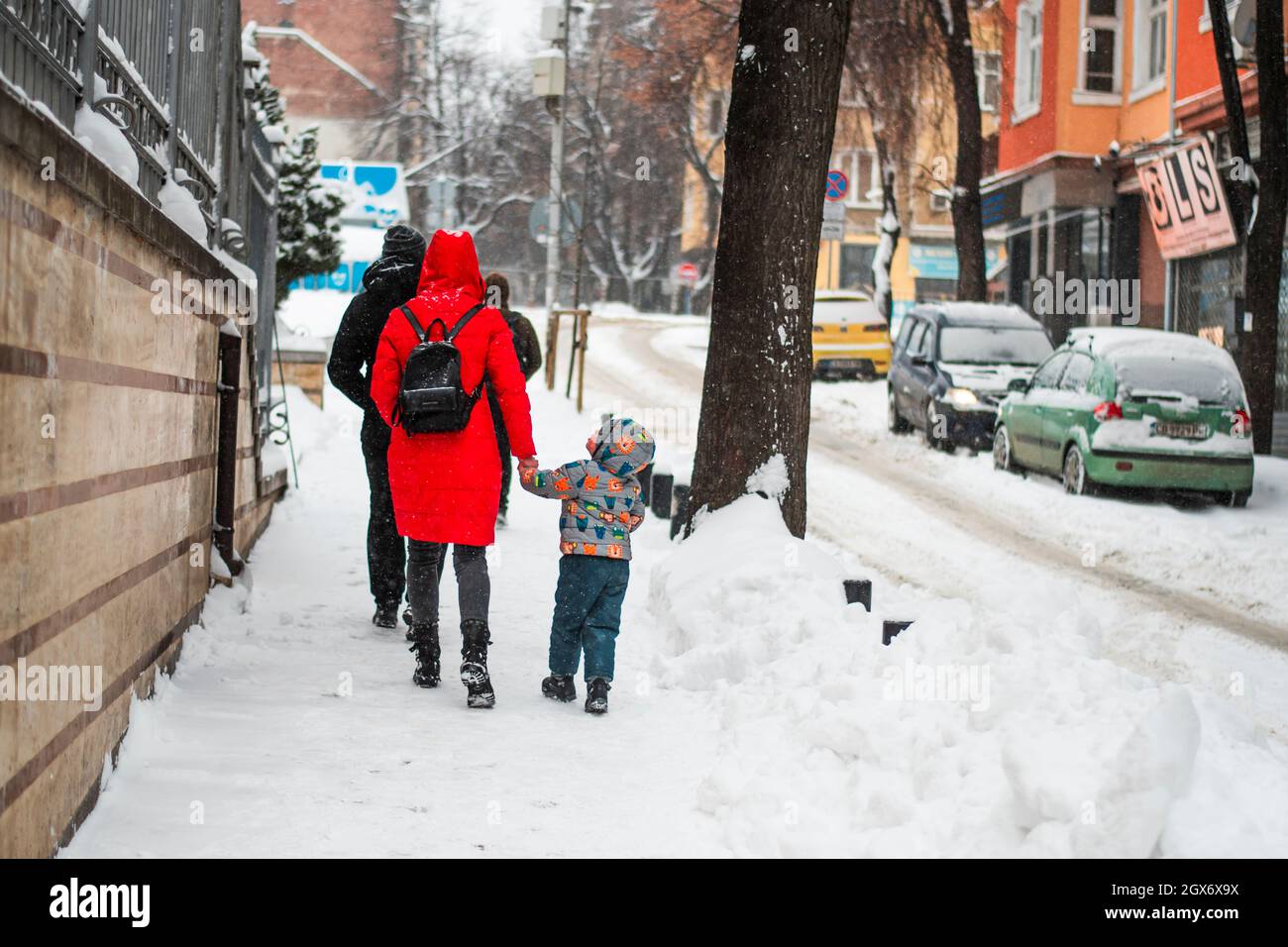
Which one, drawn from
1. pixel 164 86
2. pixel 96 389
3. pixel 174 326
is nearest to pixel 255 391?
pixel 164 86

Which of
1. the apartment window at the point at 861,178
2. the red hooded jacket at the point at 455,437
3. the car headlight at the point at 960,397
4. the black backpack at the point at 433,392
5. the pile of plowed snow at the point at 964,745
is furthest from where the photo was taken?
the apartment window at the point at 861,178

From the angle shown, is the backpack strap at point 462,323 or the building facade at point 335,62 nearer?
the backpack strap at point 462,323

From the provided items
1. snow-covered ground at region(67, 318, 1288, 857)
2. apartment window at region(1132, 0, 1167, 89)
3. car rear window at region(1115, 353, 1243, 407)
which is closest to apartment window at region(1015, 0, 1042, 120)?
apartment window at region(1132, 0, 1167, 89)

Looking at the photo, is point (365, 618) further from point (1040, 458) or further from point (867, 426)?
point (867, 426)

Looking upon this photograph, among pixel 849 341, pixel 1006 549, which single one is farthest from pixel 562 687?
pixel 849 341

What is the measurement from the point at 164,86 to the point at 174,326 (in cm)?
146

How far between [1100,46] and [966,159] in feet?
19.4

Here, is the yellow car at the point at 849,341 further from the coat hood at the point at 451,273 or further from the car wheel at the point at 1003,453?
the coat hood at the point at 451,273

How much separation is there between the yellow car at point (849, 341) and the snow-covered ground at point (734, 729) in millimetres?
19473

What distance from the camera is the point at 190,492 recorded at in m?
6.33

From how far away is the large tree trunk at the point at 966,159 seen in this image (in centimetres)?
2522

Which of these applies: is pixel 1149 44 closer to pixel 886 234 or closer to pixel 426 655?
pixel 886 234

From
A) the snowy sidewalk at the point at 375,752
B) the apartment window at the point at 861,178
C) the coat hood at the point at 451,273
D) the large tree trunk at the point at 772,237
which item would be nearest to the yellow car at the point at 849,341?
the large tree trunk at the point at 772,237

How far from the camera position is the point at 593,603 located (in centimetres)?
628
